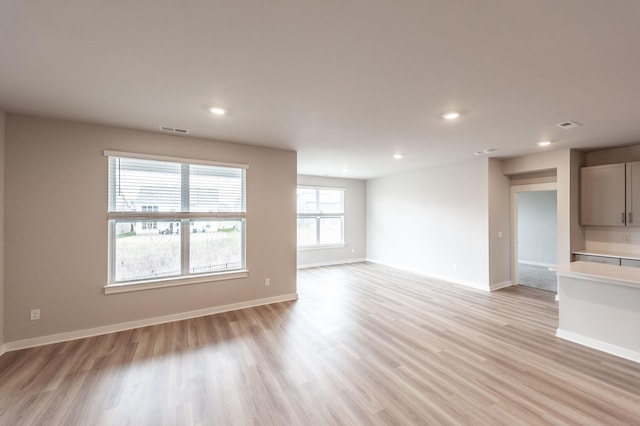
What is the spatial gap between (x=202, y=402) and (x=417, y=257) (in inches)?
231

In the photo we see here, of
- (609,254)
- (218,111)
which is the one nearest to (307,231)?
(218,111)

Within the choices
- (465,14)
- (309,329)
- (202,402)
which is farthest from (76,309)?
(465,14)

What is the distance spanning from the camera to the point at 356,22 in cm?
156

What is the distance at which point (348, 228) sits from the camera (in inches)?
325

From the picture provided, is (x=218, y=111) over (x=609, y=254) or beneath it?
over

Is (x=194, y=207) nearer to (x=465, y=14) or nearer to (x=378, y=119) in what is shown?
(x=378, y=119)

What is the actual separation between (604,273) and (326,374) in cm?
330

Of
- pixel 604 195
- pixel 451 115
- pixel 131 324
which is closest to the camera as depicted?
pixel 451 115

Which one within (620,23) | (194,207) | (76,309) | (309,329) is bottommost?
(309,329)

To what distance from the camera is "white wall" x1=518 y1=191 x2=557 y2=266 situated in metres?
7.45

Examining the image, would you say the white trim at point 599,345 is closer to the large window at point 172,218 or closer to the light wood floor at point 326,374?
the light wood floor at point 326,374

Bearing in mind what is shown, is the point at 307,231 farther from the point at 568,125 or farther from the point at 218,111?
the point at 568,125

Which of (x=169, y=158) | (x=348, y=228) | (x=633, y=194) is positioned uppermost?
(x=169, y=158)

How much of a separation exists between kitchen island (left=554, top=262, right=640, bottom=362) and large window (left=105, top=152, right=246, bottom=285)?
4.52 metres
